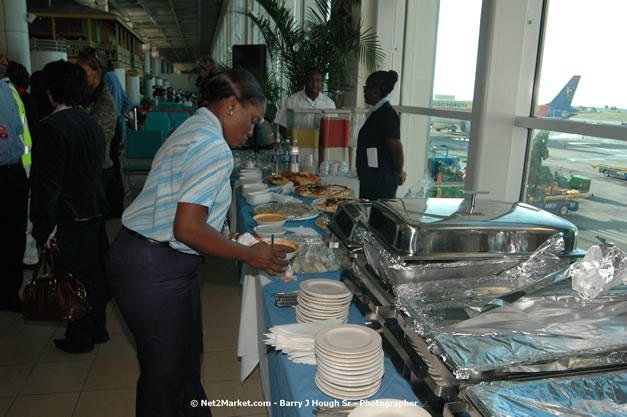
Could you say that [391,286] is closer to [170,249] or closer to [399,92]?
[170,249]

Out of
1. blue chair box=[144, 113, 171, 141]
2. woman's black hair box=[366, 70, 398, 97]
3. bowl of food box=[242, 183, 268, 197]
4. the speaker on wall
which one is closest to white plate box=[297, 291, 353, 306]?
bowl of food box=[242, 183, 268, 197]

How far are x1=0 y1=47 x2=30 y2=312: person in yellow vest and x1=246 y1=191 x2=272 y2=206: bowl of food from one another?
1.42m

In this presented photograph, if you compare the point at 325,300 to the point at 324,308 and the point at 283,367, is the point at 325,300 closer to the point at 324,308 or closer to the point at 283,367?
the point at 324,308

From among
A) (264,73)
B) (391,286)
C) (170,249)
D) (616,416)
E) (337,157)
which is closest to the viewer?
(616,416)

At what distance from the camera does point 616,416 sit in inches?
28.7

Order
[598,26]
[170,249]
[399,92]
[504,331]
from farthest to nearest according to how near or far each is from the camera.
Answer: [399,92], [598,26], [170,249], [504,331]

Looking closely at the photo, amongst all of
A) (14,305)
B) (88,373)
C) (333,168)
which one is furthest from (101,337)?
(333,168)

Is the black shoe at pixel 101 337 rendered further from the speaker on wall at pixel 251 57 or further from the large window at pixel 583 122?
the speaker on wall at pixel 251 57

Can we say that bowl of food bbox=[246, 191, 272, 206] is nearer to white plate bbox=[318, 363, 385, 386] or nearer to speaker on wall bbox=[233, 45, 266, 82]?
white plate bbox=[318, 363, 385, 386]

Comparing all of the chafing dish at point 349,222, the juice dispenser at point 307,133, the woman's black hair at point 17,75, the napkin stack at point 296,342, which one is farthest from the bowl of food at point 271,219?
the woman's black hair at point 17,75

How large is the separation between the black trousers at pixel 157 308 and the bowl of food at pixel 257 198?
1067mm

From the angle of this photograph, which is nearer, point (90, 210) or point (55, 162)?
point (55, 162)

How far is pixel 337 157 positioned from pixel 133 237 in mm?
2650

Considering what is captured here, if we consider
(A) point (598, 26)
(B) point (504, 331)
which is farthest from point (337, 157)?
(B) point (504, 331)
